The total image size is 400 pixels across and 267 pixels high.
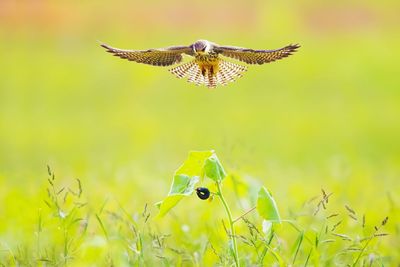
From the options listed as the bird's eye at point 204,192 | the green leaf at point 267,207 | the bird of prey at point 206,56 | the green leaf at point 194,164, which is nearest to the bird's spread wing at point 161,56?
the bird of prey at point 206,56

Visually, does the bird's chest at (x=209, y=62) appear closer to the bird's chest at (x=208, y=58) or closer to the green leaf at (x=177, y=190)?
the bird's chest at (x=208, y=58)

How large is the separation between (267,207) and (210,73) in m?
0.83

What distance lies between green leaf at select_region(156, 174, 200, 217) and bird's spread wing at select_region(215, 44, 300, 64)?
599 millimetres

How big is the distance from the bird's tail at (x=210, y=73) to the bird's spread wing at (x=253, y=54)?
10 cm

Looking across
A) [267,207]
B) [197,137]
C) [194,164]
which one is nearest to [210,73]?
[194,164]

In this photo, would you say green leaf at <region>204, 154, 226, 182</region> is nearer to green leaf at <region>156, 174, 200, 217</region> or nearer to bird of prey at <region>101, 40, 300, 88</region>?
green leaf at <region>156, 174, 200, 217</region>

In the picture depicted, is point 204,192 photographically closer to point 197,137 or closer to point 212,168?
point 212,168

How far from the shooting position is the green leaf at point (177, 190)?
3.08 metres

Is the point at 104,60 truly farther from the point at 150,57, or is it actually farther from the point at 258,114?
the point at 150,57

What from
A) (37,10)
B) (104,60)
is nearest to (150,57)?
(104,60)

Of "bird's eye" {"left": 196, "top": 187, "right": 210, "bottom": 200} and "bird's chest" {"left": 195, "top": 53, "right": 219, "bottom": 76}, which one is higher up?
"bird's chest" {"left": 195, "top": 53, "right": 219, "bottom": 76}

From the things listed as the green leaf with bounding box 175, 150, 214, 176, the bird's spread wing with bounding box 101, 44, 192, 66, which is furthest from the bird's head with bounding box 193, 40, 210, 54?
the green leaf with bounding box 175, 150, 214, 176

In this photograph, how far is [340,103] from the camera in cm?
1616

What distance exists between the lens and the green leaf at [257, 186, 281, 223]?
10.3 ft
